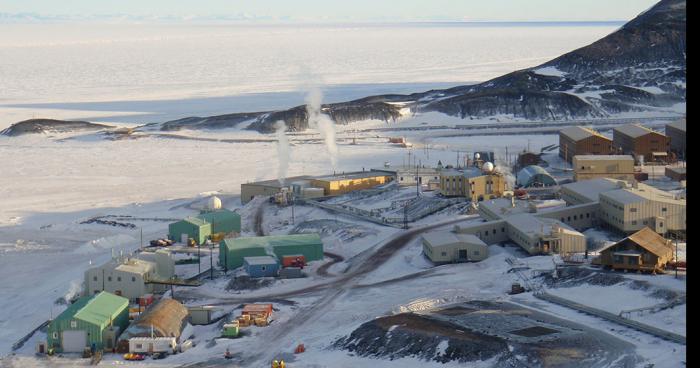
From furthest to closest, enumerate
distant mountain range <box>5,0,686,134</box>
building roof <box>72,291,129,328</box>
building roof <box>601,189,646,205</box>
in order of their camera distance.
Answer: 1. distant mountain range <box>5,0,686,134</box>
2. building roof <box>601,189,646,205</box>
3. building roof <box>72,291,129,328</box>

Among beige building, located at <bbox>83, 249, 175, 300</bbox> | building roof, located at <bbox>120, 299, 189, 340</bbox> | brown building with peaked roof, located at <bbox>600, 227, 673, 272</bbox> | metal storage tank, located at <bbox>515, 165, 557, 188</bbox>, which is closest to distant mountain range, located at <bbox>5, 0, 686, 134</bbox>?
metal storage tank, located at <bbox>515, 165, 557, 188</bbox>

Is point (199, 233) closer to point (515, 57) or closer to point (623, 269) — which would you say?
point (623, 269)

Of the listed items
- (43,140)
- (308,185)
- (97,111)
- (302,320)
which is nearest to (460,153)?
(308,185)

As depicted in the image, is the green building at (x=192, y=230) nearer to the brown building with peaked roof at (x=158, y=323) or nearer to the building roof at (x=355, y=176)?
the building roof at (x=355, y=176)

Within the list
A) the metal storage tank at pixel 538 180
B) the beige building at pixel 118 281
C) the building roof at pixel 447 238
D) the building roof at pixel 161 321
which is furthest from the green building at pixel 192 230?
the metal storage tank at pixel 538 180

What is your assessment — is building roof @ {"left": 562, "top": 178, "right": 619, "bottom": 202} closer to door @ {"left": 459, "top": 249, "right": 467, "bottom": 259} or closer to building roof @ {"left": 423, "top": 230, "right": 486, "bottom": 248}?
building roof @ {"left": 423, "top": 230, "right": 486, "bottom": 248}

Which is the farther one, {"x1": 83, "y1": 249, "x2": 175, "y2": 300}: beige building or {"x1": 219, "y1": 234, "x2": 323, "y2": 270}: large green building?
{"x1": 219, "y1": 234, "x2": 323, "y2": 270}: large green building

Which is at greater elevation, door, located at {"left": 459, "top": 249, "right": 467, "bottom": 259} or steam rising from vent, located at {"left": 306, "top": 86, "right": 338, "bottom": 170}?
steam rising from vent, located at {"left": 306, "top": 86, "right": 338, "bottom": 170}
